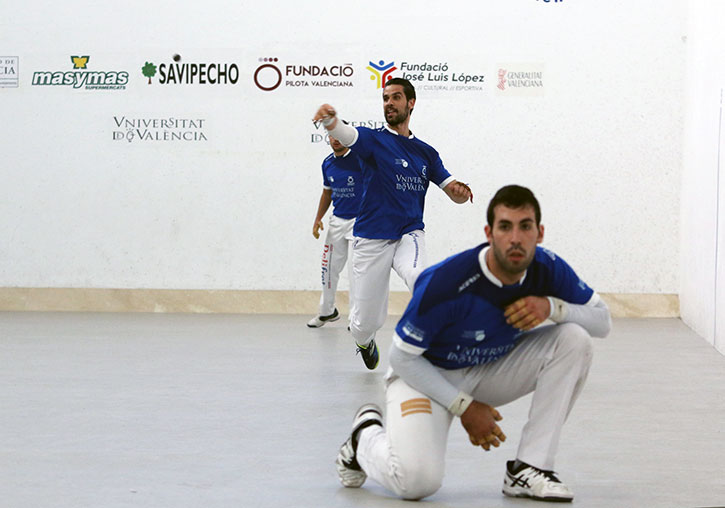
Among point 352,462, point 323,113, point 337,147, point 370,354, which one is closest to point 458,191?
point 323,113

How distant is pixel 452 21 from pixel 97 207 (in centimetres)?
372

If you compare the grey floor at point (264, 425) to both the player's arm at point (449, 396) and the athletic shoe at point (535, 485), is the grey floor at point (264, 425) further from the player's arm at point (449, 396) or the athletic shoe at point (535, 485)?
the player's arm at point (449, 396)

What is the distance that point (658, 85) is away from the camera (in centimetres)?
932

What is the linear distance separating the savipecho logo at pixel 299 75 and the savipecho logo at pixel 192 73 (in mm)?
249

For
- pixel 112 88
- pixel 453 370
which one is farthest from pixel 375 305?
pixel 112 88

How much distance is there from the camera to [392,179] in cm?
576

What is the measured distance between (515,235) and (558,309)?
15.0 inches

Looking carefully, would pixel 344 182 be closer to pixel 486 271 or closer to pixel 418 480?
pixel 486 271

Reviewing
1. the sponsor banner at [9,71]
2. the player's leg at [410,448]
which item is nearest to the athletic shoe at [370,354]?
the player's leg at [410,448]

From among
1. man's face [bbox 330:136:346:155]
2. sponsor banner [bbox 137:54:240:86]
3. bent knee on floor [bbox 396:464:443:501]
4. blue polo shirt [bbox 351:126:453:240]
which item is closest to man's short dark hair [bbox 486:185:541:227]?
bent knee on floor [bbox 396:464:443:501]

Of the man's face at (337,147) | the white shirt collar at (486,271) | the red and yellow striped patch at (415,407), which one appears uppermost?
the man's face at (337,147)

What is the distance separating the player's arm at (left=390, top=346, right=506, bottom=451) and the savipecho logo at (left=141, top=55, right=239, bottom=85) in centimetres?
664

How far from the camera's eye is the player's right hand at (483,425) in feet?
10.4

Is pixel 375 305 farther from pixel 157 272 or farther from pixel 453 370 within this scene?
pixel 157 272
